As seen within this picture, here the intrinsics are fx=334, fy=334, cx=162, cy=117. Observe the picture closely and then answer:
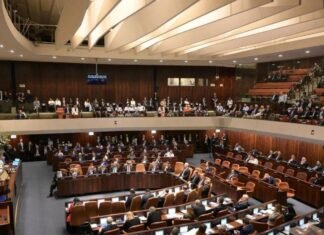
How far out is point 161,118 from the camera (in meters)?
21.8

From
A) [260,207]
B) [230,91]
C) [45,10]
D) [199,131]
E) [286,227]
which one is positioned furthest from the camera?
[230,91]

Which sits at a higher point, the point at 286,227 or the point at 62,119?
the point at 62,119

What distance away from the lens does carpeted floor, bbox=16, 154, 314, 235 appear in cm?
1090

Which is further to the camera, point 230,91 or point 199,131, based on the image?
point 230,91

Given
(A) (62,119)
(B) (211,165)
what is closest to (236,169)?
(B) (211,165)

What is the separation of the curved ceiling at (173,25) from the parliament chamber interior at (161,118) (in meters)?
0.06

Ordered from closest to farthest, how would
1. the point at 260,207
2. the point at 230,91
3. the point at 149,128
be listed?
the point at 260,207 → the point at 149,128 → the point at 230,91

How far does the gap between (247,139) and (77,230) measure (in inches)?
575

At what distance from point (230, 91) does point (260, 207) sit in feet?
57.5

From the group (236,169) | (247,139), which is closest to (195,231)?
(236,169)

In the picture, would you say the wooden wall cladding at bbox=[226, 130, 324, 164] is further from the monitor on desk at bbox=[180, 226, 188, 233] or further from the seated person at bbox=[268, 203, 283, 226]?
the monitor on desk at bbox=[180, 226, 188, 233]

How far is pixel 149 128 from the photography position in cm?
2161

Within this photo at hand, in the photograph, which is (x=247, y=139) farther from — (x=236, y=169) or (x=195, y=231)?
(x=195, y=231)

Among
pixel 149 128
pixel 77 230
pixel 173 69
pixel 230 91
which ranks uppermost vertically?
pixel 173 69
